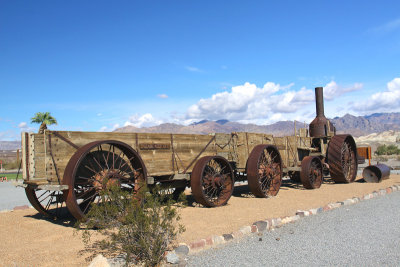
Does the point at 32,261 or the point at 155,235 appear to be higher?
the point at 155,235

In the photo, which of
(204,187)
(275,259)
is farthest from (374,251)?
(204,187)

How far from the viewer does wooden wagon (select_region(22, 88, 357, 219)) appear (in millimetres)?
6477

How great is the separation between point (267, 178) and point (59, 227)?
649 cm

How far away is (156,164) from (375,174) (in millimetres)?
10892

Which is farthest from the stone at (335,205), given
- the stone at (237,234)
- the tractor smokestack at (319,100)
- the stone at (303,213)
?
the tractor smokestack at (319,100)

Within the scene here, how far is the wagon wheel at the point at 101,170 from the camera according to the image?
6.20 m

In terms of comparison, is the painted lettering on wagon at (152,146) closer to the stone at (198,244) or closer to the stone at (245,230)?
the stone at (245,230)

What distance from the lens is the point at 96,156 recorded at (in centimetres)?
734

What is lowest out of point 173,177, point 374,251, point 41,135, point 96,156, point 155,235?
point 374,251

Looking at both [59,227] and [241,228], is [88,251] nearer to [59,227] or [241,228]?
[59,227]

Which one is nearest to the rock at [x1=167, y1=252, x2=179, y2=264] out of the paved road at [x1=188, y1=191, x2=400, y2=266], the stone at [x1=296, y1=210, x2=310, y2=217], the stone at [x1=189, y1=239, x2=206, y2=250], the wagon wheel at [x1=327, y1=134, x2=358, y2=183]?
the paved road at [x1=188, y1=191, x2=400, y2=266]

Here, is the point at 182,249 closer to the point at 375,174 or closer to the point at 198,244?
the point at 198,244

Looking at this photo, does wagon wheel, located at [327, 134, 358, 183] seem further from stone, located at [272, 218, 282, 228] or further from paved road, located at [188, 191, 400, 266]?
stone, located at [272, 218, 282, 228]

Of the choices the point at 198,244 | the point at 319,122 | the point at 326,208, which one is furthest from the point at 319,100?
the point at 198,244
